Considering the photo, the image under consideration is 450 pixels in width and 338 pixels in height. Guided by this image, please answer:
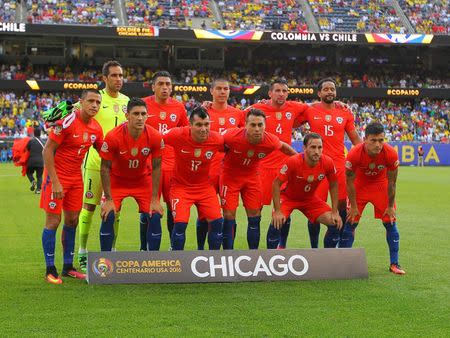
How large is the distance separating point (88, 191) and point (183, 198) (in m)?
1.30

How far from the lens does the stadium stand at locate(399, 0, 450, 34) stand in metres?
51.6

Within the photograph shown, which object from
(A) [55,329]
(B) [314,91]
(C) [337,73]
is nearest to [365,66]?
(C) [337,73]

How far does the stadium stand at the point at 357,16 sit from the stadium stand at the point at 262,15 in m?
1.56

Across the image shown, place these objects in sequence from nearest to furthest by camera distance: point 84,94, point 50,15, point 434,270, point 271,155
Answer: point 84,94
point 434,270
point 271,155
point 50,15

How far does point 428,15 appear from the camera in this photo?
53.1 m

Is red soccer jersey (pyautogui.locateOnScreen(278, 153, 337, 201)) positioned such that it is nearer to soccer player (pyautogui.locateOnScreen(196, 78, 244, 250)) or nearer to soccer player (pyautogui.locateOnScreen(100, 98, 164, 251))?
soccer player (pyautogui.locateOnScreen(196, 78, 244, 250))

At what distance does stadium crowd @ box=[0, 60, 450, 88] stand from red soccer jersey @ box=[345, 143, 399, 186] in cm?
3799

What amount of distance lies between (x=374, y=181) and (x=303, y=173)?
0.98 meters

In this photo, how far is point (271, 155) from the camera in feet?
32.3

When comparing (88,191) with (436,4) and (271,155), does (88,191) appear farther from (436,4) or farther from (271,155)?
(436,4)

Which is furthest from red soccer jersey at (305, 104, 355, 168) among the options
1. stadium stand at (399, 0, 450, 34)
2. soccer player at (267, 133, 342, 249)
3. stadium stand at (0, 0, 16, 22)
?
stadium stand at (399, 0, 450, 34)

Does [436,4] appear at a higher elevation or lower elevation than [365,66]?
higher

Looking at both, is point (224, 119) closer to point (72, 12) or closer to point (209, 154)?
point (209, 154)

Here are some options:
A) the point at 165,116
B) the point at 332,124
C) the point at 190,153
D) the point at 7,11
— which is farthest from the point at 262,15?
the point at 190,153
